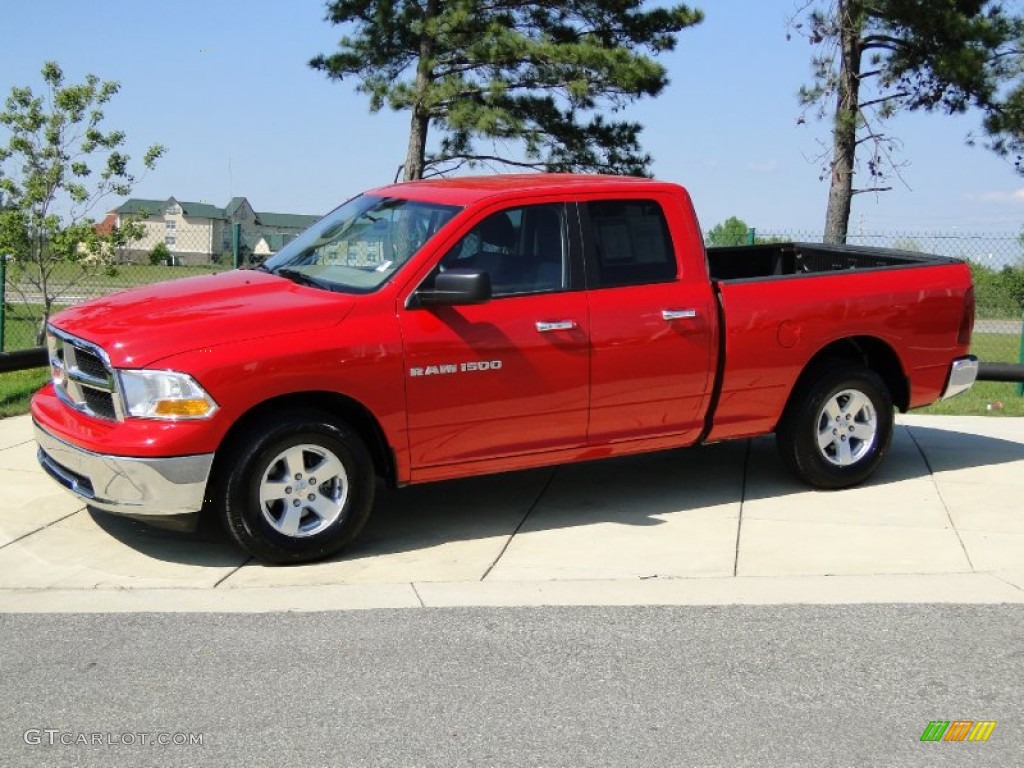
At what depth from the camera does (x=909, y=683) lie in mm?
4922

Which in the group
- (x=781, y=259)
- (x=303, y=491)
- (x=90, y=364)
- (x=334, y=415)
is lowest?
(x=303, y=491)

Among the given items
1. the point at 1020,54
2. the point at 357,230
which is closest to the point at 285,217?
the point at 1020,54

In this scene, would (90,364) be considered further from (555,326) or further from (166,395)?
(555,326)

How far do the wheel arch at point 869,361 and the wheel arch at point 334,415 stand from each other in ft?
8.73

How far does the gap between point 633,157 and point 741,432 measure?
1425 cm

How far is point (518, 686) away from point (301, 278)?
2.98 m

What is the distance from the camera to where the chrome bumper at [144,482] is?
19.2 feet

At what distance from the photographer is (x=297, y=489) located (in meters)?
6.19

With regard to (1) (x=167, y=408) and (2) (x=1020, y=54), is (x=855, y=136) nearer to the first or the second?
(2) (x=1020, y=54)

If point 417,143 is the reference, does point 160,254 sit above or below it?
below

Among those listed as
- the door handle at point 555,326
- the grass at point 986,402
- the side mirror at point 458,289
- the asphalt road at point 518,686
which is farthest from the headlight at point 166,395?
the grass at point 986,402

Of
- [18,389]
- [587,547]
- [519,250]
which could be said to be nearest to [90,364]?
[519,250]

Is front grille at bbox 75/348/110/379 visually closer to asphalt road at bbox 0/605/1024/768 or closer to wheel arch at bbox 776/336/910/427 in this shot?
asphalt road at bbox 0/605/1024/768

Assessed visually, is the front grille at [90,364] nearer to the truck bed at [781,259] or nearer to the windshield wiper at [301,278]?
the windshield wiper at [301,278]
